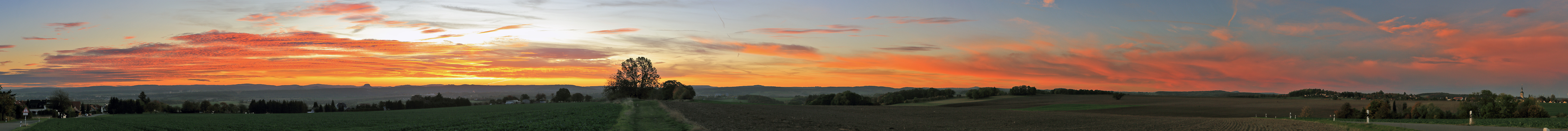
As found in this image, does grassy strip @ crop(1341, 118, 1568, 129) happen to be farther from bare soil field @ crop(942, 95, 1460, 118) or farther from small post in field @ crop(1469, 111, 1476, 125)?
bare soil field @ crop(942, 95, 1460, 118)

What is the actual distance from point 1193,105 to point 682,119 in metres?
62.5

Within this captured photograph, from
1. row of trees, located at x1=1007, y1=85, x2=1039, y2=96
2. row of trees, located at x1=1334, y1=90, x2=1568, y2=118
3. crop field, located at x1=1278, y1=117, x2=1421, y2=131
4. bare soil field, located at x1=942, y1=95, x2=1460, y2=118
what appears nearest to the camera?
crop field, located at x1=1278, y1=117, x2=1421, y2=131

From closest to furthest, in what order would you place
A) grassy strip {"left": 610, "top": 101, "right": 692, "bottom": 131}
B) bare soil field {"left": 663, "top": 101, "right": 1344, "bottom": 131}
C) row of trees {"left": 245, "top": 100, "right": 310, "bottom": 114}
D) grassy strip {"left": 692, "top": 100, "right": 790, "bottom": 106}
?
1. grassy strip {"left": 610, "top": 101, "right": 692, "bottom": 131}
2. bare soil field {"left": 663, "top": 101, "right": 1344, "bottom": 131}
3. grassy strip {"left": 692, "top": 100, "right": 790, "bottom": 106}
4. row of trees {"left": 245, "top": 100, "right": 310, "bottom": 114}

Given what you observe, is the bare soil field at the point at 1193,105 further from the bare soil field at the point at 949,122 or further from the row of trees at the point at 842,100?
the bare soil field at the point at 949,122

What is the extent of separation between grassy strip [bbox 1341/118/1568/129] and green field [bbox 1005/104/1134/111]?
29868mm

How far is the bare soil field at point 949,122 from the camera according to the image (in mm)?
32531

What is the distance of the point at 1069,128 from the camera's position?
110 feet

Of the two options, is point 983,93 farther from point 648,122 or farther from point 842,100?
point 648,122

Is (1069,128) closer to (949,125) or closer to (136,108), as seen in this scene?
(949,125)

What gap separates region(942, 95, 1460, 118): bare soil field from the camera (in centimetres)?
5966

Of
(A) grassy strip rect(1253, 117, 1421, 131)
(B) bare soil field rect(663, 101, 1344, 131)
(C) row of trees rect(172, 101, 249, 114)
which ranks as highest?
(A) grassy strip rect(1253, 117, 1421, 131)

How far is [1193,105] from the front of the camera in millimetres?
72188

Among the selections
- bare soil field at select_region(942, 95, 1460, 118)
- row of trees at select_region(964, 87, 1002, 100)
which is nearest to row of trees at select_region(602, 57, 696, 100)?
bare soil field at select_region(942, 95, 1460, 118)

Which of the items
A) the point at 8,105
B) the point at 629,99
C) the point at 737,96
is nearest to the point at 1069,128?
the point at 629,99
